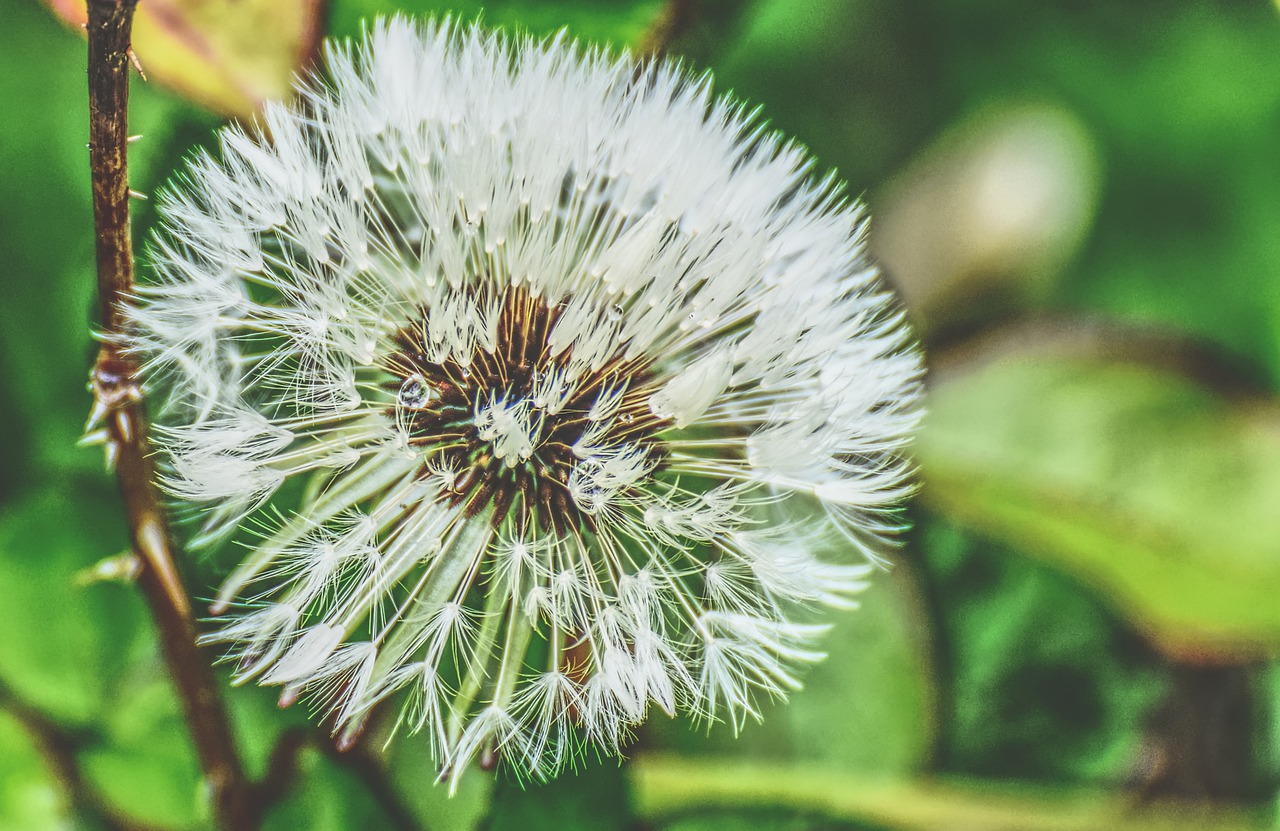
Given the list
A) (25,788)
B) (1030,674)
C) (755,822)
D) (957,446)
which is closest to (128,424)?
(25,788)

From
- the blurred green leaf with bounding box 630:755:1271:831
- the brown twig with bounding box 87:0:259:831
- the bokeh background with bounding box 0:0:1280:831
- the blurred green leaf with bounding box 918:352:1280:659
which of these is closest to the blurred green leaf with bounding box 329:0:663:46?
the bokeh background with bounding box 0:0:1280:831

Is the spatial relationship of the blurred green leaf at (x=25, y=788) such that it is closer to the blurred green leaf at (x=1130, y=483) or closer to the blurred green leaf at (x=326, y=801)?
the blurred green leaf at (x=326, y=801)

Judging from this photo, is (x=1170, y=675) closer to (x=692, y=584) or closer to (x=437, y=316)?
(x=692, y=584)

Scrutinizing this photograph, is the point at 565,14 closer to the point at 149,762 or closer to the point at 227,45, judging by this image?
the point at 227,45

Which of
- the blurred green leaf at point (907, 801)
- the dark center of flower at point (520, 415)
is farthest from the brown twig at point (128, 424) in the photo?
the blurred green leaf at point (907, 801)

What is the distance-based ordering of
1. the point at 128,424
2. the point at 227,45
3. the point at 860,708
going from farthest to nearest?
the point at 860,708, the point at 227,45, the point at 128,424
